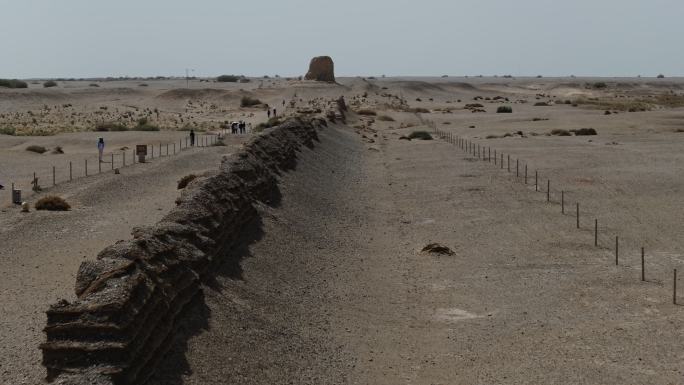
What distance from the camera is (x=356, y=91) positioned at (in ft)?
442

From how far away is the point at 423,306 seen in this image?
804 inches

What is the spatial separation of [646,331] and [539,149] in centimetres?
3909

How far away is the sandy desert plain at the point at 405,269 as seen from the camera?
15461 mm

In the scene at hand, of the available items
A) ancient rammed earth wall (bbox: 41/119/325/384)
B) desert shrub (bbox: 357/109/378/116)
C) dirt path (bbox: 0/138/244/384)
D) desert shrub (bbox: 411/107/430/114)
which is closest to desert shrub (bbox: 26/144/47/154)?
dirt path (bbox: 0/138/244/384)

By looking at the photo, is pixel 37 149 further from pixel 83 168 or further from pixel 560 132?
pixel 560 132

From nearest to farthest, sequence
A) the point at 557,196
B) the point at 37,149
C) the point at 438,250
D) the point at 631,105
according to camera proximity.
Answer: the point at 438,250
the point at 557,196
the point at 37,149
the point at 631,105

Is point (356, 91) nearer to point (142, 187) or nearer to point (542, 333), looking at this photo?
point (142, 187)

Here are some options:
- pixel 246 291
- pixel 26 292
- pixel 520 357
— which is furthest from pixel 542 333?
pixel 26 292

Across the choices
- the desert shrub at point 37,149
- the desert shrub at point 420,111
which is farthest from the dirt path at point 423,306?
the desert shrub at point 420,111

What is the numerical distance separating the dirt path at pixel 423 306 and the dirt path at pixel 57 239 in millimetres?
2728

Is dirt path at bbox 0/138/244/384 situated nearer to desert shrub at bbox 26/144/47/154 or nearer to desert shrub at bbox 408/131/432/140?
desert shrub at bbox 26/144/47/154

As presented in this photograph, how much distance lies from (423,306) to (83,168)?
2959 cm

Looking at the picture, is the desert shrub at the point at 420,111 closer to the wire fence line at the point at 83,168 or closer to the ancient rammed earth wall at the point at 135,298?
the wire fence line at the point at 83,168

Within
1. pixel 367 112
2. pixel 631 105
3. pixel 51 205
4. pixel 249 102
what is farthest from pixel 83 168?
pixel 631 105
